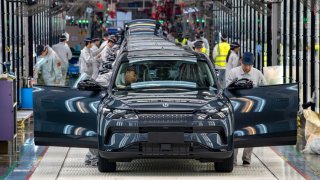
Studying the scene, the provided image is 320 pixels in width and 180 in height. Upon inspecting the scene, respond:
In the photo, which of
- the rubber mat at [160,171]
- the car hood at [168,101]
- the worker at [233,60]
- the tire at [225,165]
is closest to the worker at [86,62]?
the worker at [233,60]

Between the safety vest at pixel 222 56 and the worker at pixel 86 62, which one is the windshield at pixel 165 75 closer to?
the worker at pixel 86 62

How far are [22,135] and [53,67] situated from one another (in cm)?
781

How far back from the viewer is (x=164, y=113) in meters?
14.5

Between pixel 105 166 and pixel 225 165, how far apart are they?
64.3 inches

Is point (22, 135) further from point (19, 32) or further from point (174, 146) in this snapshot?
point (19, 32)

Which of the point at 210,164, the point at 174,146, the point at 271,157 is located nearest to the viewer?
the point at 174,146

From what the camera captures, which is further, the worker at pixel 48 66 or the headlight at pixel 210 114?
the worker at pixel 48 66

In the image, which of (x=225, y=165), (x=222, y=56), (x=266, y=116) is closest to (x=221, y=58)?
(x=222, y=56)

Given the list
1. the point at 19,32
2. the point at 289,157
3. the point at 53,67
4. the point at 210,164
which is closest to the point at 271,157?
the point at 289,157

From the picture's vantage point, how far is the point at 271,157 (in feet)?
57.6

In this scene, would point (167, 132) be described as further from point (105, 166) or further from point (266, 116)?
point (266, 116)

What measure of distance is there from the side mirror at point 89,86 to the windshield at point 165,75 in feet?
1.07

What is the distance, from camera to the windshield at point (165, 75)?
52.4 ft

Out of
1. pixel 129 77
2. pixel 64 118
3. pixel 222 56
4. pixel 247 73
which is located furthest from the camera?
pixel 222 56
